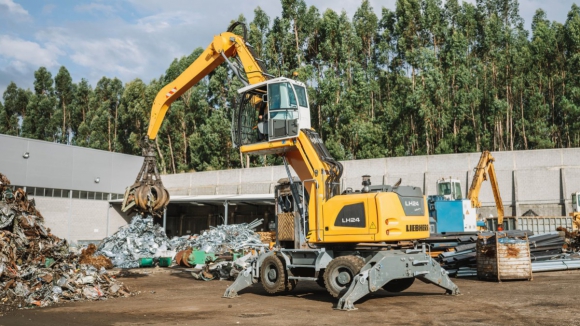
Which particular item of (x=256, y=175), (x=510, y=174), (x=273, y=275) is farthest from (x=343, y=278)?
(x=256, y=175)

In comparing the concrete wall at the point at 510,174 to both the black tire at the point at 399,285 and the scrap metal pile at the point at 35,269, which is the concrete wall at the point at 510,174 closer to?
the black tire at the point at 399,285

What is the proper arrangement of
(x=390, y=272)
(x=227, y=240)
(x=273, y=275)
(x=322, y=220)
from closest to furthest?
(x=390, y=272) → (x=322, y=220) → (x=273, y=275) → (x=227, y=240)

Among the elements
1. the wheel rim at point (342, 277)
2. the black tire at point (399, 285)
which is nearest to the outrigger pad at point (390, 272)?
the wheel rim at point (342, 277)

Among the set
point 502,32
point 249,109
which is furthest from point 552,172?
point 249,109

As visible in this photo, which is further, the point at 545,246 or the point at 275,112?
the point at 545,246

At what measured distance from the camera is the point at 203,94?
167 ft

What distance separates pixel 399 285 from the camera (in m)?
12.7

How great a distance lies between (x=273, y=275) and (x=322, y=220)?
2153mm

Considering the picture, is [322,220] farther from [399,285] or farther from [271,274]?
[399,285]

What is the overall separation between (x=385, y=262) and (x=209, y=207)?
105ft

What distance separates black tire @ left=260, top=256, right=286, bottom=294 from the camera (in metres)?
12.4

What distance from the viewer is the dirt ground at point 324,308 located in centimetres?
904

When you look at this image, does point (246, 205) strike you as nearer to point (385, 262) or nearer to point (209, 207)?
point (209, 207)

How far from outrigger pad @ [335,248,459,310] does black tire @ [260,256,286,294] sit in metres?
2.40
